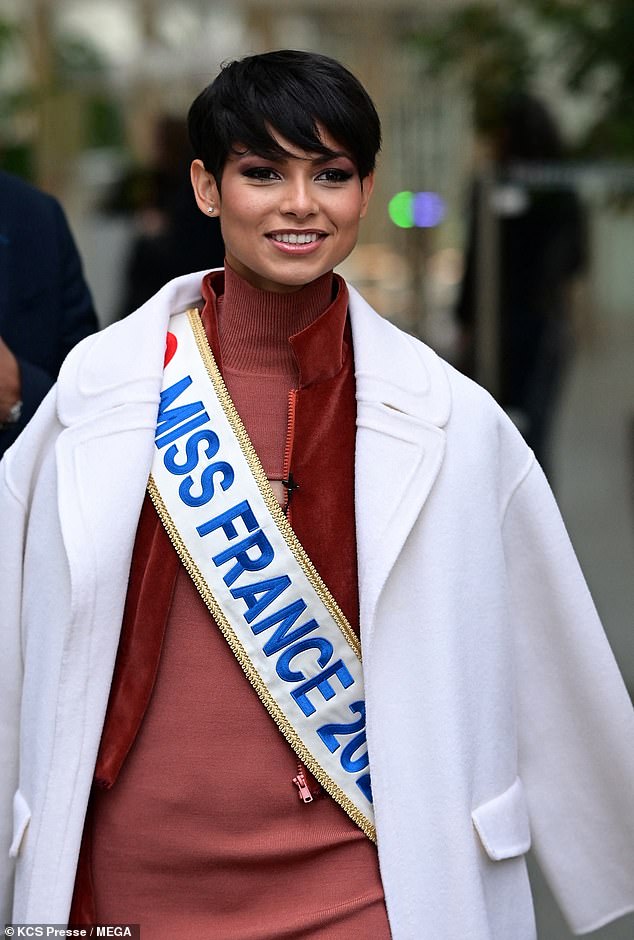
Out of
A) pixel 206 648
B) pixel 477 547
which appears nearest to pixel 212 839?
pixel 206 648

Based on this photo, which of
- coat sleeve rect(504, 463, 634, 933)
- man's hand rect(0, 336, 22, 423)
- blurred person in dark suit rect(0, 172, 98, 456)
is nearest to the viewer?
coat sleeve rect(504, 463, 634, 933)

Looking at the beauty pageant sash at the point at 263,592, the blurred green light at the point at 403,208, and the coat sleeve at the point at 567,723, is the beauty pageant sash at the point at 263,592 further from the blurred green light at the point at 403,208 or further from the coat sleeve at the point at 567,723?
the blurred green light at the point at 403,208

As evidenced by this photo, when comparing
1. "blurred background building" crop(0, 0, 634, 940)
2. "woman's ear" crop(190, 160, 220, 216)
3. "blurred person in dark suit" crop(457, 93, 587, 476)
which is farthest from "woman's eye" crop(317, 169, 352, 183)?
"blurred person in dark suit" crop(457, 93, 587, 476)

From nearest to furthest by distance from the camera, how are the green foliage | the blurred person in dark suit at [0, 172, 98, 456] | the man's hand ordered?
the man's hand < the blurred person in dark suit at [0, 172, 98, 456] < the green foliage

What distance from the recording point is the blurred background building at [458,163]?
18.1 feet

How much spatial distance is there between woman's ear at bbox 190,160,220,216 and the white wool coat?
0.53ft

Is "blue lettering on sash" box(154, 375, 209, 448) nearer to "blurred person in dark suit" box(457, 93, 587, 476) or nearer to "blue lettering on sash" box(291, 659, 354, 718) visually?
"blue lettering on sash" box(291, 659, 354, 718)

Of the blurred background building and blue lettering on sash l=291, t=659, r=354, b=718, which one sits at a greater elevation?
blue lettering on sash l=291, t=659, r=354, b=718

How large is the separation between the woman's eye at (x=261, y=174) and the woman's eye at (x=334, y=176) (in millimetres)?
63

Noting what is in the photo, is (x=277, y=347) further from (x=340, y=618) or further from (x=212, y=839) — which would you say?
(x=212, y=839)

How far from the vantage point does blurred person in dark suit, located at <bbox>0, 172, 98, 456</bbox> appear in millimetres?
2906

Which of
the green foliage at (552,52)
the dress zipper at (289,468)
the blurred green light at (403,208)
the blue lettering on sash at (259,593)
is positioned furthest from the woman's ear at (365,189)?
the blurred green light at (403,208)

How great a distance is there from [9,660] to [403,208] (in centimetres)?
536

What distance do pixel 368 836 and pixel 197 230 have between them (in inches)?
103
